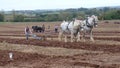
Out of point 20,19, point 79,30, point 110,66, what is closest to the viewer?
point 110,66

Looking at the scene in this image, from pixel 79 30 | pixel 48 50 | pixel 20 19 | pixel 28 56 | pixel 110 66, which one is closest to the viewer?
pixel 110 66

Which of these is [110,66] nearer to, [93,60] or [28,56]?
[93,60]

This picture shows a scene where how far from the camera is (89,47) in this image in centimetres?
3011

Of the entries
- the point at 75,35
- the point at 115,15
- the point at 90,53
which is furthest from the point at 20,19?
the point at 90,53

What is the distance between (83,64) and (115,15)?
332ft

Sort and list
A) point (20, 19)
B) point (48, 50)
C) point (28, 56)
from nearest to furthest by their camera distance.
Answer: point (28, 56), point (48, 50), point (20, 19)

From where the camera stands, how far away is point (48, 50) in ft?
93.0

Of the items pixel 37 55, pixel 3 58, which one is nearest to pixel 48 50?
pixel 37 55

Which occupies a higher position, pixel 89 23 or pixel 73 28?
pixel 89 23

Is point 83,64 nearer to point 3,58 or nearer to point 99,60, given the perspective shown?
point 99,60

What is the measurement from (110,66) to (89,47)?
1022cm

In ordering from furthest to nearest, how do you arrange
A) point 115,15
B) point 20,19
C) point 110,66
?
point 20,19, point 115,15, point 110,66

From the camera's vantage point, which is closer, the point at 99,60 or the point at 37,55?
the point at 99,60

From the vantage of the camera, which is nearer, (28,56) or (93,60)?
(93,60)
